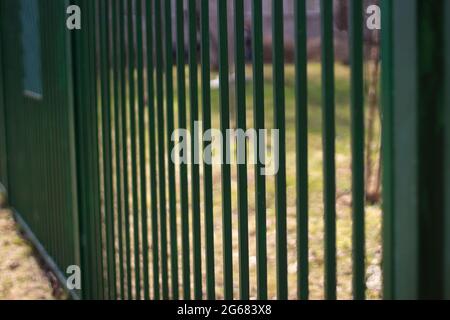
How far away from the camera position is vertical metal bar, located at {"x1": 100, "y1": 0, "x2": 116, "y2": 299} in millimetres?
4020

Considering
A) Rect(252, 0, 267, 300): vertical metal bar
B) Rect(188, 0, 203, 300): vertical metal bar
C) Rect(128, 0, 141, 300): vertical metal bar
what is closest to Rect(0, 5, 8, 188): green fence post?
Rect(128, 0, 141, 300): vertical metal bar

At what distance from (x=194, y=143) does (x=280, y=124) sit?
2.33 ft

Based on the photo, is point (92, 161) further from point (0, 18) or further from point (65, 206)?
point (0, 18)

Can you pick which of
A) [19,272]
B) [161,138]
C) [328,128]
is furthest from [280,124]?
[19,272]

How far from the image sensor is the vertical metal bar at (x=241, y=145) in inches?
106

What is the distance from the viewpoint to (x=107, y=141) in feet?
13.5

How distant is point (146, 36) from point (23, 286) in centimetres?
297

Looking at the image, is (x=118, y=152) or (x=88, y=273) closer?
(x=118, y=152)

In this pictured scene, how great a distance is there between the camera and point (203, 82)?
117 inches

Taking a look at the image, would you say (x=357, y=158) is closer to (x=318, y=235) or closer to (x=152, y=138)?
(x=152, y=138)

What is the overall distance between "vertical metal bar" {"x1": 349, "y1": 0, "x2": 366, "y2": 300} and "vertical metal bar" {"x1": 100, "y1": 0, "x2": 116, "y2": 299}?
207 centimetres

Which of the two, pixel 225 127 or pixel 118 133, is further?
pixel 118 133

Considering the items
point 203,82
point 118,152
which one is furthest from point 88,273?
point 203,82

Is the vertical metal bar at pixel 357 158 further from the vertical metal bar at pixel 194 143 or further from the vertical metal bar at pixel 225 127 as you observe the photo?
the vertical metal bar at pixel 194 143
